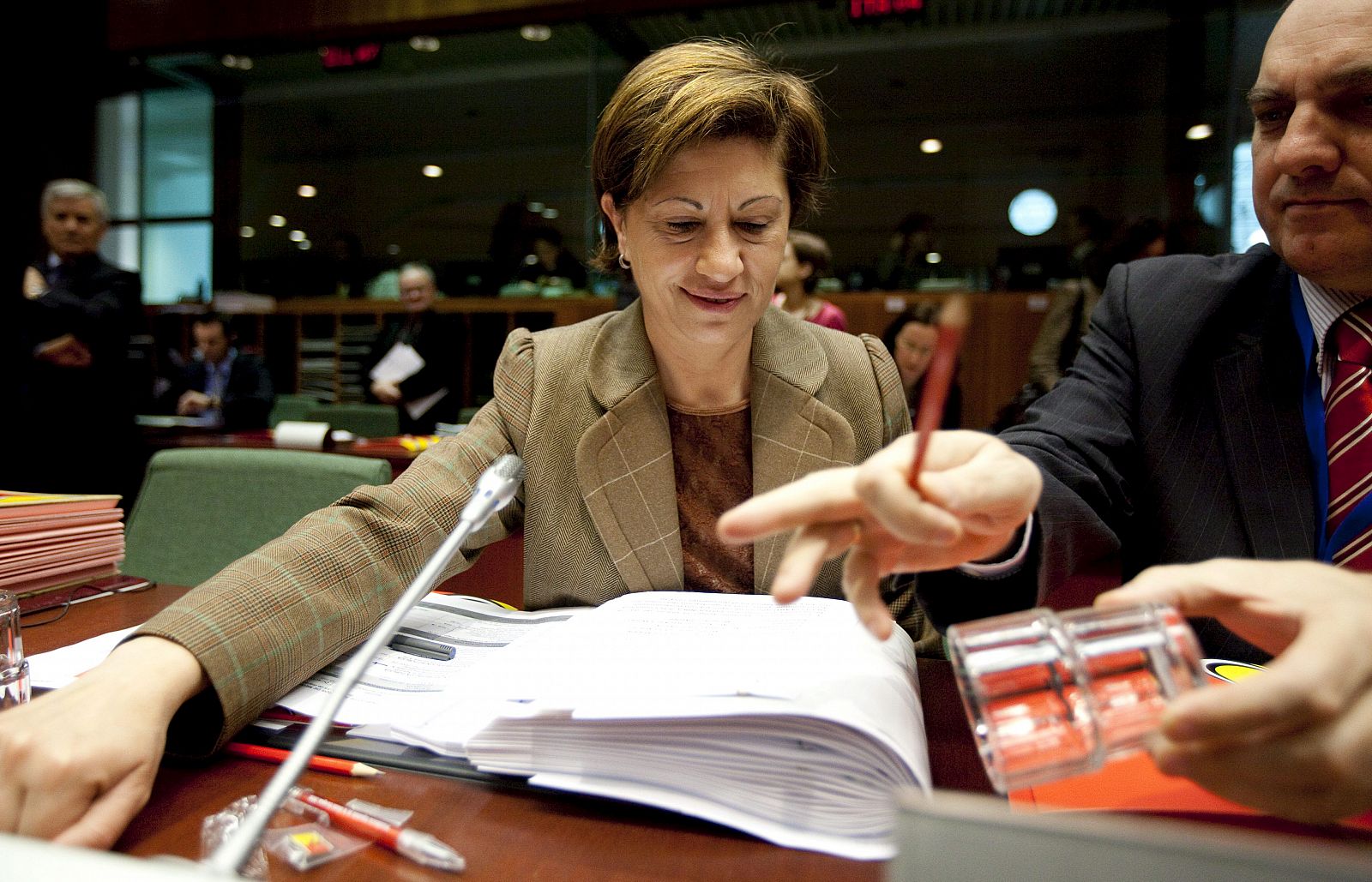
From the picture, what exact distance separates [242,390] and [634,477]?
5491 mm

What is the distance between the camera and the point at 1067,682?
0.50 metres

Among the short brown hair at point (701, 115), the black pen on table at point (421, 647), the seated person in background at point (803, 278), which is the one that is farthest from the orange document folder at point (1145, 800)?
the seated person in background at point (803, 278)

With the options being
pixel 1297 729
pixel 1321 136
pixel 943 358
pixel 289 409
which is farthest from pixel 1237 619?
pixel 289 409

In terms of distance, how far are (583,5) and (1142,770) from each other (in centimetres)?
485

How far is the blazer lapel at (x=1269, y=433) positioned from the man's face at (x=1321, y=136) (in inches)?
4.1

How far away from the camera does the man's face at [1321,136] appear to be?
0.86m

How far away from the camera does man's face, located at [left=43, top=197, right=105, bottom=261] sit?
3357 millimetres

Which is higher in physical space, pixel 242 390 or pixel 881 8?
pixel 881 8

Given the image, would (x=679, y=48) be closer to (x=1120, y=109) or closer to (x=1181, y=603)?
(x=1181, y=603)

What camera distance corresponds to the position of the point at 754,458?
1199 millimetres

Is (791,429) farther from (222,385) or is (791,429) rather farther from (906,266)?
(222,385)

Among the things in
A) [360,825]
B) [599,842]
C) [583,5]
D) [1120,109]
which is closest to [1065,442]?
[599,842]

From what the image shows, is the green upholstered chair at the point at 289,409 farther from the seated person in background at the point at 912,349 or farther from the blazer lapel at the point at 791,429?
the blazer lapel at the point at 791,429

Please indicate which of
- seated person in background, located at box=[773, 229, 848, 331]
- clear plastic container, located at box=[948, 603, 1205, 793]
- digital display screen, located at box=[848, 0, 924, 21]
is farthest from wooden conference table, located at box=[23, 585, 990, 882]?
digital display screen, located at box=[848, 0, 924, 21]
